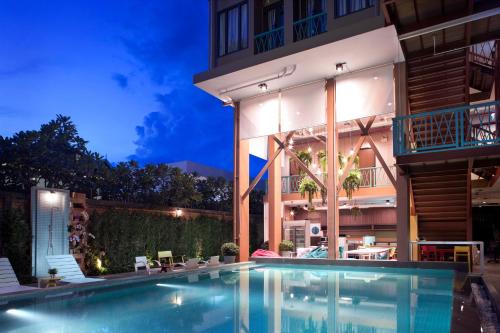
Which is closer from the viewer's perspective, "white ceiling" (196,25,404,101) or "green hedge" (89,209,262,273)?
"white ceiling" (196,25,404,101)

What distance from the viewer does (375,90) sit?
1301cm

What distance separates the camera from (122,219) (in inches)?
523

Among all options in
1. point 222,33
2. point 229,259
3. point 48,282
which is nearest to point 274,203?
point 229,259

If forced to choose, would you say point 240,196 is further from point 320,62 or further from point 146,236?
point 320,62

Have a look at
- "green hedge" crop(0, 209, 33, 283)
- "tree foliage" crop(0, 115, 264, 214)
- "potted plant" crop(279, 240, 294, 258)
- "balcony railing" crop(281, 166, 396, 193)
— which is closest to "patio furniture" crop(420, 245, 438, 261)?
"balcony railing" crop(281, 166, 396, 193)

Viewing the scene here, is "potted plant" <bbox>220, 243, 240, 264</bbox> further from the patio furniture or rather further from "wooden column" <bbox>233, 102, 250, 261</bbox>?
the patio furniture

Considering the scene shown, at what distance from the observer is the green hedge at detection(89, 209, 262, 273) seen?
1267 cm

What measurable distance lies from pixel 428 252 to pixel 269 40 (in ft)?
26.7

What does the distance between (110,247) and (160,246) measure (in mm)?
2304

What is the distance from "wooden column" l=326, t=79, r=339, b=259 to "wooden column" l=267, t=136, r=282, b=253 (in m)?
3.51

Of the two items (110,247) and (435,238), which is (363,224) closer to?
(435,238)

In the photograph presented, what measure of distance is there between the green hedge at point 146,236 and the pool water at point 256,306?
7.89 feet

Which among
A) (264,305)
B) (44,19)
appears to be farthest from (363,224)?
(44,19)

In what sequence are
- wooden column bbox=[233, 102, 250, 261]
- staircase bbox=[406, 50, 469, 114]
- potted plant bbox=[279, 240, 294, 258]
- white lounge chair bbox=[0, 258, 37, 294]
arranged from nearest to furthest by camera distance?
white lounge chair bbox=[0, 258, 37, 294] → staircase bbox=[406, 50, 469, 114] → wooden column bbox=[233, 102, 250, 261] → potted plant bbox=[279, 240, 294, 258]
